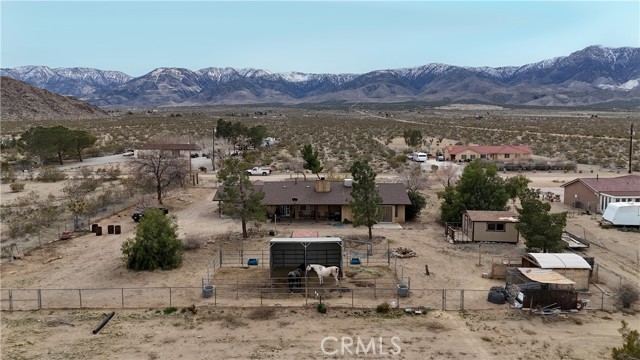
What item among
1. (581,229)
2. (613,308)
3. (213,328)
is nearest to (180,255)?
(213,328)

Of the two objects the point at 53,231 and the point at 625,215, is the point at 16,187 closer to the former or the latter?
the point at 53,231

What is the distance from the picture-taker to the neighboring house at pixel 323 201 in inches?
1516

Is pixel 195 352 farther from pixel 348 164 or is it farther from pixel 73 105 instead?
pixel 73 105

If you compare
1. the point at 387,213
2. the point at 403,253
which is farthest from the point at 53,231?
the point at 403,253

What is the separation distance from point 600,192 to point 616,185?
1.71m

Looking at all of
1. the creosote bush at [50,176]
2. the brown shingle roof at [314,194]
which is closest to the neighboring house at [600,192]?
the brown shingle roof at [314,194]

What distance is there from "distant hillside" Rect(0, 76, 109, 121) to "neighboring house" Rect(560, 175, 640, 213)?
14254cm

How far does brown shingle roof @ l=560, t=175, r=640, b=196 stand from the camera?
40.2 meters

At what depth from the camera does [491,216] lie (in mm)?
33375

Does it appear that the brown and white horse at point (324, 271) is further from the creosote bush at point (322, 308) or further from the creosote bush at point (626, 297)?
the creosote bush at point (626, 297)

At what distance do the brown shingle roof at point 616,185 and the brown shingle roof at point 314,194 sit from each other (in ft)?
52.1

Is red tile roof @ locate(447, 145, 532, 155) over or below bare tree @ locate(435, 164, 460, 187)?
over

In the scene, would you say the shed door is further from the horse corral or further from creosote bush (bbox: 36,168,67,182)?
creosote bush (bbox: 36,168,67,182)

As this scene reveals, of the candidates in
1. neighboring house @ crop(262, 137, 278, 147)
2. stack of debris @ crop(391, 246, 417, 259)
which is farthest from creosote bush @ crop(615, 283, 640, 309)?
neighboring house @ crop(262, 137, 278, 147)
